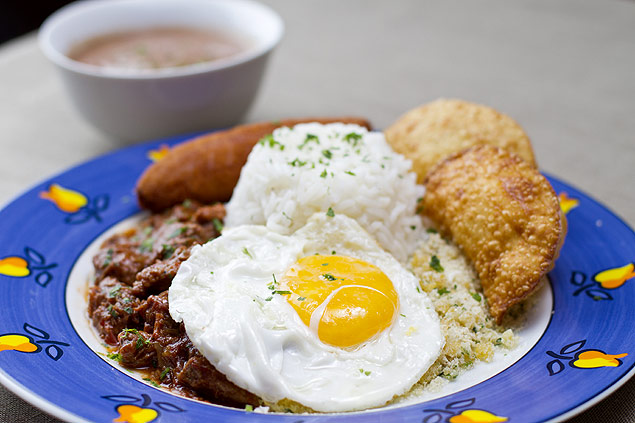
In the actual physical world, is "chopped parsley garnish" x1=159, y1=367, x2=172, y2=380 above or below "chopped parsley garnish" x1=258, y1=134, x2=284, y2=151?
below

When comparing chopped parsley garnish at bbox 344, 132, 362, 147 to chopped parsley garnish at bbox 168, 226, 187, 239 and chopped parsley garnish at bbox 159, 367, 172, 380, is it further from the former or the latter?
chopped parsley garnish at bbox 159, 367, 172, 380

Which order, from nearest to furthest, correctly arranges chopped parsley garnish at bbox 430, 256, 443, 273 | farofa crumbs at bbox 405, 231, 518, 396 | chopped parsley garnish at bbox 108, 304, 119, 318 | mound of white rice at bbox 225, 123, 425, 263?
farofa crumbs at bbox 405, 231, 518, 396
chopped parsley garnish at bbox 108, 304, 119, 318
chopped parsley garnish at bbox 430, 256, 443, 273
mound of white rice at bbox 225, 123, 425, 263

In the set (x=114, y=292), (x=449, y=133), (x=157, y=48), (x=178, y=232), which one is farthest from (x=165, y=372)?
Result: (x=157, y=48)

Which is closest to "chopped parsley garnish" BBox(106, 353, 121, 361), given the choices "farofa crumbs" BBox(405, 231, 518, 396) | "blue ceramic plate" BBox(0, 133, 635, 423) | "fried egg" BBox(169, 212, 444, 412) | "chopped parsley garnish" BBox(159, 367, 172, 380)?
"blue ceramic plate" BBox(0, 133, 635, 423)

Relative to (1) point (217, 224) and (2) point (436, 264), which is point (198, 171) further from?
(2) point (436, 264)

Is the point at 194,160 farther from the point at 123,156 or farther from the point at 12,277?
the point at 12,277

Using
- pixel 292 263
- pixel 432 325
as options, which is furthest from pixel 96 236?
pixel 432 325

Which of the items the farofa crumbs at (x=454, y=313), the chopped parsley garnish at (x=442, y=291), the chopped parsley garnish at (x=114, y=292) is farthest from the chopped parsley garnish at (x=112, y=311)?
the chopped parsley garnish at (x=442, y=291)

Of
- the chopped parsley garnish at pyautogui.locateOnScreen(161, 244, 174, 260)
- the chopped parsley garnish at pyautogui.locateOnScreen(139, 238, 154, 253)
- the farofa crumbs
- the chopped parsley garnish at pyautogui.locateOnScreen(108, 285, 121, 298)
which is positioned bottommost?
the chopped parsley garnish at pyautogui.locateOnScreen(139, 238, 154, 253)
